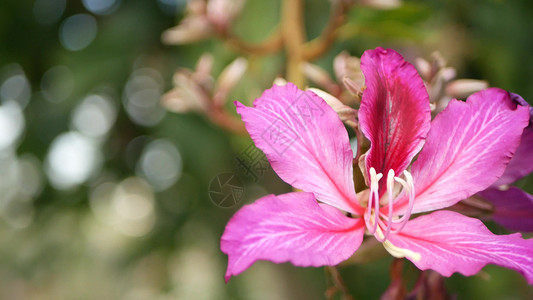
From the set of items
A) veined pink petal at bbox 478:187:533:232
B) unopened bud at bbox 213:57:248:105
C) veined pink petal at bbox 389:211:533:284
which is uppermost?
veined pink petal at bbox 389:211:533:284

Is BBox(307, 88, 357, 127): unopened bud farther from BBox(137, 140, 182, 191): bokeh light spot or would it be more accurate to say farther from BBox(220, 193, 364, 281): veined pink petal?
BBox(137, 140, 182, 191): bokeh light spot

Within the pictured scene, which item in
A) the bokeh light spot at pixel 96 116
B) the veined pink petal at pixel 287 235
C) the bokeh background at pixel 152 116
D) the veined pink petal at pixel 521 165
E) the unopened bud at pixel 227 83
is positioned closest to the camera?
the veined pink petal at pixel 287 235

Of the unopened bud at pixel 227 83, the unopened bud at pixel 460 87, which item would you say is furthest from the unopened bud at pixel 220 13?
the unopened bud at pixel 460 87

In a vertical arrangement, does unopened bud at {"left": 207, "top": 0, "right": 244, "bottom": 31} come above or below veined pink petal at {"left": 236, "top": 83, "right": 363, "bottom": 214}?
below

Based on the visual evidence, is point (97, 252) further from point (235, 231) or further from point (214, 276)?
point (235, 231)

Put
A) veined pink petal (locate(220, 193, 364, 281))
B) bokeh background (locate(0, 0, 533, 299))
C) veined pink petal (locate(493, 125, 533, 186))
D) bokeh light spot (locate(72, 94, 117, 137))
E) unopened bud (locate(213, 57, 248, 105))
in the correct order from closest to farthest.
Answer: veined pink petal (locate(220, 193, 364, 281)) < veined pink petal (locate(493, 125, 533, 186)) < unopened bud (locate(213, 57, 248, 105)) < bokeh background (locate(0, 0, 533, 299)) < bokeh light spot (locate(72, 94, 117, 137))

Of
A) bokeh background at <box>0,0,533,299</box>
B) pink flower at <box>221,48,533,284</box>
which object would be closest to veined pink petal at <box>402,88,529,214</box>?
pink flower at <box>221,48,533,284</box>

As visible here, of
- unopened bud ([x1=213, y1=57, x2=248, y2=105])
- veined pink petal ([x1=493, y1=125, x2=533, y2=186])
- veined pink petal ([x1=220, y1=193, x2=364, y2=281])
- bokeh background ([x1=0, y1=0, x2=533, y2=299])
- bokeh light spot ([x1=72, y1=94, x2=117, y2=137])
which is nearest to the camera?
veined pink petal ([x1=220, y1=193, x2=364, y2=281])

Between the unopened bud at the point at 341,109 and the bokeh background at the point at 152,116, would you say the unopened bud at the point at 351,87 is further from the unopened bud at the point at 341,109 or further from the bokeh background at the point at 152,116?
the bokeh background at the point at 152,116

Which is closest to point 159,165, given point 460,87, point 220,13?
point 220,13
